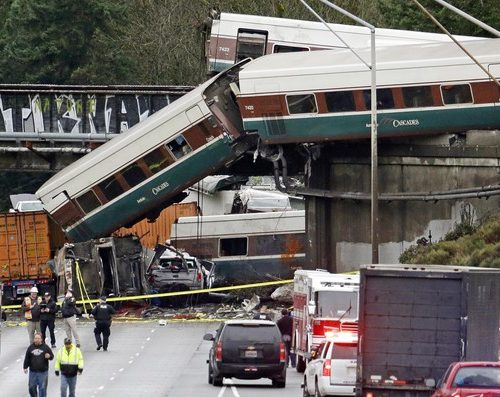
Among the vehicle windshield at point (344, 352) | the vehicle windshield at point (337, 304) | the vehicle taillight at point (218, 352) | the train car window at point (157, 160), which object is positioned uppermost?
the train car window at point (157, 160)

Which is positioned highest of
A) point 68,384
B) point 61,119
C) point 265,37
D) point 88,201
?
point 265,37

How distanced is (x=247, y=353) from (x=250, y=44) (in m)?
21.6

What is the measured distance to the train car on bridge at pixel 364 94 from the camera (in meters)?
44.8

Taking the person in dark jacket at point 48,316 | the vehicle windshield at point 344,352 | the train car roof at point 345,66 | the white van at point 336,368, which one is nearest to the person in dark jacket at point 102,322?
the person in dark jacket at point 48,316

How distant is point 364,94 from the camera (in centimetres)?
4600

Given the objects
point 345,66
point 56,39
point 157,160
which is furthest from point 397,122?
point 56,39

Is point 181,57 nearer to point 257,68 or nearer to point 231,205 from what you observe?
point 231,205

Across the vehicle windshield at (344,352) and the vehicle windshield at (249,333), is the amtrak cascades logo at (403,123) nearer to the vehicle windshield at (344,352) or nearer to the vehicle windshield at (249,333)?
the vehicle windshield at (249,333)

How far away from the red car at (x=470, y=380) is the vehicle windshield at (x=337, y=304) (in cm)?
1185

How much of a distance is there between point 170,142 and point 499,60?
9987mm

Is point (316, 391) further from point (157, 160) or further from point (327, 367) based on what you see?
point (157, 160)

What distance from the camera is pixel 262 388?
1267 inches

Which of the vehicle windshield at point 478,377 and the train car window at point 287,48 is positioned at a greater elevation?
the train car window at point 287,48

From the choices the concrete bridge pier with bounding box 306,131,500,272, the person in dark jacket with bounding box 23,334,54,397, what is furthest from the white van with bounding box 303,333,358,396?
the concrete bridge pier with bounding box 306,131,500,272
